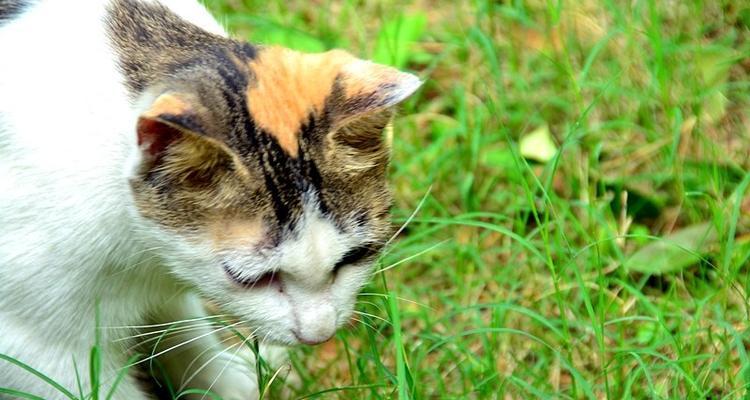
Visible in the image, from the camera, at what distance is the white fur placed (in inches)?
93.3

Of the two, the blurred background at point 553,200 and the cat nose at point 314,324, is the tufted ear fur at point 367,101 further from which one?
the blurred background at point 553,200

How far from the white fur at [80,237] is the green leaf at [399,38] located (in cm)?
147

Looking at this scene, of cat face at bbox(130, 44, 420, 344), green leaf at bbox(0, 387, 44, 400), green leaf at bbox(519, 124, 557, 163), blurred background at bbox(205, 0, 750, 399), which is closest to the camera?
cat face at bbox(130, 44, 420, 344)

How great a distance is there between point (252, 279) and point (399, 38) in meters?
1.91

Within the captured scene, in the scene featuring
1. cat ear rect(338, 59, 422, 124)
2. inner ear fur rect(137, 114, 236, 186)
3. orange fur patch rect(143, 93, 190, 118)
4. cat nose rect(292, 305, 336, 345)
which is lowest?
cat nose rect(292, 305, 336, 345)

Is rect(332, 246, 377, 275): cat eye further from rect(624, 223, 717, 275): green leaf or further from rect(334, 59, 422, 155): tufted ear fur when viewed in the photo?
rect(624, 223, 717, 275): green leaf

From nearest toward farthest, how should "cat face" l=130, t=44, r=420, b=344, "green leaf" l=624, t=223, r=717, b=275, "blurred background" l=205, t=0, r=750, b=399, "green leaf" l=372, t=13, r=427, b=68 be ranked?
"cat face" l=130, t=44, r=420, b=344, "blurred background" l=205, t=0, r=750, b=399, "green leaf" l=624, t=223, r=717, b=275, "green leaf" l=372, t=13, r=427, b=68

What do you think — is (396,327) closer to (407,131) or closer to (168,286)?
(168,286)

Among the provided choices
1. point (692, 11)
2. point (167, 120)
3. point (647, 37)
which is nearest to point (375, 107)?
point (167, 120)

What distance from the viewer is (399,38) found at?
4055 mm

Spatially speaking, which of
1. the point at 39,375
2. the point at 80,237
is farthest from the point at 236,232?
the point at 39,375

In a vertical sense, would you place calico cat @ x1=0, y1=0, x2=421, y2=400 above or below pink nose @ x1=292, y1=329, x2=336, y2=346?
above

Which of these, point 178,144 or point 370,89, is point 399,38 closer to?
point 370,89

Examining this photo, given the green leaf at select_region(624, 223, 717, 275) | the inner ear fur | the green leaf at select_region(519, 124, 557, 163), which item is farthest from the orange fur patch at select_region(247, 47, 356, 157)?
the green leaf at select_region(519, 124, 557, 163)
